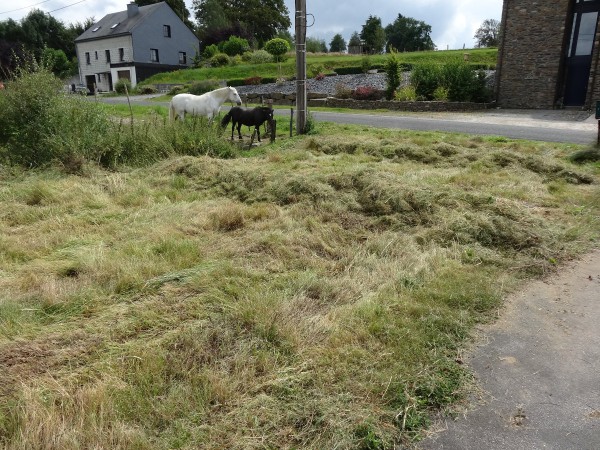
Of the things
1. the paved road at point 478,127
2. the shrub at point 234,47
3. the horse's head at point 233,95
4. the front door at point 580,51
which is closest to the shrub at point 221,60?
the shrub at point 234,47

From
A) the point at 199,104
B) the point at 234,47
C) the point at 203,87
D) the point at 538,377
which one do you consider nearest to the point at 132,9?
the point at 234,47

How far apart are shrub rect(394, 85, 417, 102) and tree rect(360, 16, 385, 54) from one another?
34.4 meters

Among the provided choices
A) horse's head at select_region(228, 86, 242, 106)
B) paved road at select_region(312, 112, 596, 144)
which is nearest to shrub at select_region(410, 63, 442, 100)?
paved road at select_region(312, 112, 596, 144)

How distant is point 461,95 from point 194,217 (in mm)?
19641

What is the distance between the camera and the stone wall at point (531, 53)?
65.3 feet

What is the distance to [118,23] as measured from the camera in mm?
49094

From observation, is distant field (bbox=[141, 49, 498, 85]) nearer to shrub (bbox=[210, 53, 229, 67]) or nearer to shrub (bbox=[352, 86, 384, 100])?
shrub (bbox=[210, 53, 229, 67])

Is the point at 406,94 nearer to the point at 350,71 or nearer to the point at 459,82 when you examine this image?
the point at 459,82

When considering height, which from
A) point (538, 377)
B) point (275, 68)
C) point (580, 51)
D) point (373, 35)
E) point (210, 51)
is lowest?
point (538, 377)

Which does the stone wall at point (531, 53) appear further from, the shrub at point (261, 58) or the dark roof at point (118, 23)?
the dark roof at point (118, 23)

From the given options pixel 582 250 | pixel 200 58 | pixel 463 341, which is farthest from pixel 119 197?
pixel 200 58

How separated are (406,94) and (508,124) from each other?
25.9 feet

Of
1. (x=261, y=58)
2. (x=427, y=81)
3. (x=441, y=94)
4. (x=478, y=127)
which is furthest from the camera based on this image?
(x=261, y=58)

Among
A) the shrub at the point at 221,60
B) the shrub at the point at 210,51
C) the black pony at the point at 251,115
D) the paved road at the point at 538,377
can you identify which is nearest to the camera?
the paved road at the point at 538,377
